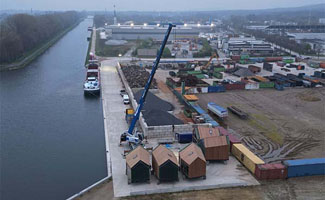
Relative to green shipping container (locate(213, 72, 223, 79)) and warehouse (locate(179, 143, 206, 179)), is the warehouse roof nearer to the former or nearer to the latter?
green shipping container (locate(213, 72, 223, 79))

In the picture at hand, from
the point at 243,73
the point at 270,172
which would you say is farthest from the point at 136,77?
the point at 270,172

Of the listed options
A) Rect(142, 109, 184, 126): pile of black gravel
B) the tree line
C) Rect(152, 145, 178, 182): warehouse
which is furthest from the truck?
the tree line

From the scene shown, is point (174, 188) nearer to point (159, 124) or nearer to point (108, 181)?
point (108, 181)

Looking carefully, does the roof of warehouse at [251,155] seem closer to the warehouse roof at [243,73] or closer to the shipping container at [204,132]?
the shipping container at [204,132]

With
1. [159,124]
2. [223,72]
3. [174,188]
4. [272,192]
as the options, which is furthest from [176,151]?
[223,72]

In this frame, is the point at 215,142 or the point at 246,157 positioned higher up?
the point at 215,142

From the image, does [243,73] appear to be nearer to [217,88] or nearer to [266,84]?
[266,84]

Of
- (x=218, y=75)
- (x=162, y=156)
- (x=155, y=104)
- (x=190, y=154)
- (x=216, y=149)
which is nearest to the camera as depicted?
(x=162, y=156)

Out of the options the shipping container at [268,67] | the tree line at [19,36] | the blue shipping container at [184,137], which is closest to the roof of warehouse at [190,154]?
the blue shipping container at [184,137]
